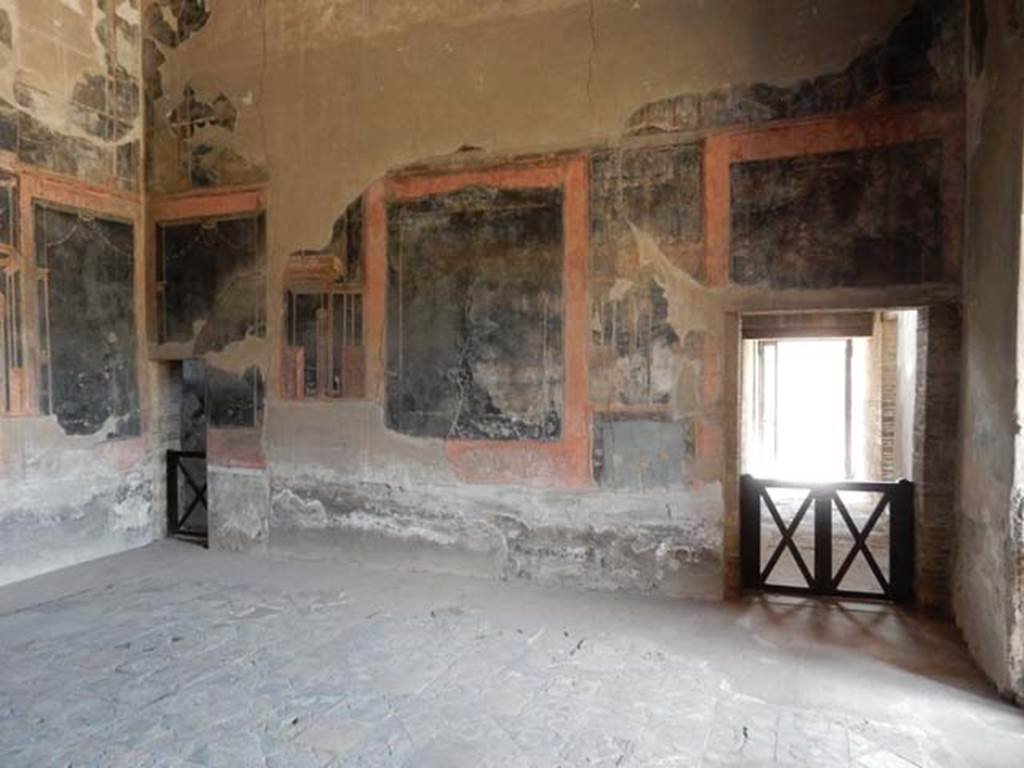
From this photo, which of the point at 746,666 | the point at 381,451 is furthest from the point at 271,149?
the point at 746,666

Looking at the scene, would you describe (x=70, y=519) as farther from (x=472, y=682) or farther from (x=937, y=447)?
(x=937, y=447)

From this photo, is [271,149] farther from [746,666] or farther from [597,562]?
[746,666]

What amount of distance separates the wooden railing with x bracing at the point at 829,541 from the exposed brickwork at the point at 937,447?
0.14m

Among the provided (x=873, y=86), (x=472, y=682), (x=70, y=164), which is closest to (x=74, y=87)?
(x=70, y=164)

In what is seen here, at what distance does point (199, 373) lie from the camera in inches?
310

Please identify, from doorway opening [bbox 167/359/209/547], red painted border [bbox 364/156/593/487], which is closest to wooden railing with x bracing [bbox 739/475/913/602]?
red painted border [bbox 364/156/593/487]

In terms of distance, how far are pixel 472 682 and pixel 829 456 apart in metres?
12.3

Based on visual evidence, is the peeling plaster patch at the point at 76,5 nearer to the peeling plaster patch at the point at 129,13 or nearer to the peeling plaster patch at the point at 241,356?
the peeling plaster patch at the point at 129,13

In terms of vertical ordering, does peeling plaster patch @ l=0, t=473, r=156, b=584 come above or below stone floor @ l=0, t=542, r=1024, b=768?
above

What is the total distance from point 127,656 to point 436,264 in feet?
10.8

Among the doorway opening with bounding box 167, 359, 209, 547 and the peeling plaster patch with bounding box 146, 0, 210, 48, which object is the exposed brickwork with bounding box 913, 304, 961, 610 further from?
the peeling plaster patch with bounding box 146, 0, 210, 48

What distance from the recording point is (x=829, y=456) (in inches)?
547

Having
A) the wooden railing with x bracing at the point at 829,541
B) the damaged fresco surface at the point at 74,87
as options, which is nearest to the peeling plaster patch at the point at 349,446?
the wooden railing with x bracing at the point at 829,541

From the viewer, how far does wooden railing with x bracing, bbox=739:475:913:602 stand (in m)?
4.61
